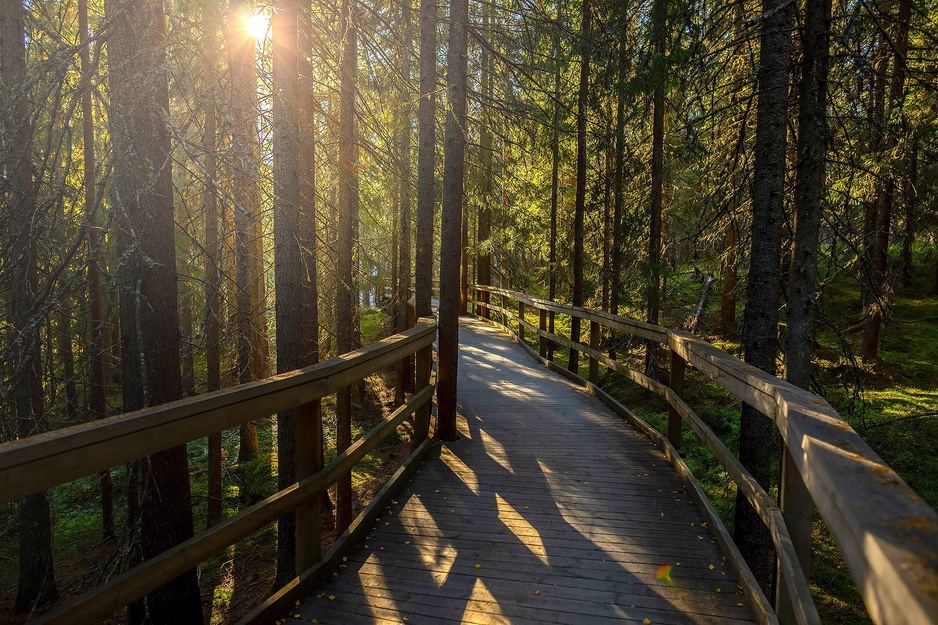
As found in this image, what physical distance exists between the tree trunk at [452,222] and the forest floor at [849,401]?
10.7 ft

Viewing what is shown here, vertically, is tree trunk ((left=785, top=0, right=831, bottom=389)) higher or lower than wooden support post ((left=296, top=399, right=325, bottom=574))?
higher

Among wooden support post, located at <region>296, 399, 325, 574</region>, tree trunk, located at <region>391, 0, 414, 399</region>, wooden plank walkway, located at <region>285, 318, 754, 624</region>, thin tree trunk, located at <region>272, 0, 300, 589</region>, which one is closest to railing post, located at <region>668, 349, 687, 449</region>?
wooden plank walkway, located at <region>285, 318, 754, 624</region>

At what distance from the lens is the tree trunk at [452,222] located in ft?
19.7

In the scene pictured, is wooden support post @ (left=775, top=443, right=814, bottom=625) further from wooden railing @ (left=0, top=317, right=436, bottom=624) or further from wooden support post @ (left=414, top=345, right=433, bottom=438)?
wooden support post @ (left=414, top=345, right=433, bottom=438)

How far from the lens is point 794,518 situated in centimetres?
222

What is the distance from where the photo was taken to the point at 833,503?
144cm

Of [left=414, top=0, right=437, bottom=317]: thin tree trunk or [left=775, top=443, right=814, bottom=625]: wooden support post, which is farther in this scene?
[left=414, top=0, right=437, bottom=317]: thin tree trunk

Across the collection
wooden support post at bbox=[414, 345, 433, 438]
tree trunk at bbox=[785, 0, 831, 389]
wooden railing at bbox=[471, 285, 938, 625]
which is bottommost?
wooden support post at bbox=[414, 345, 433, 438]

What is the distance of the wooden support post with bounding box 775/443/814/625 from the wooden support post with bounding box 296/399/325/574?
228cm

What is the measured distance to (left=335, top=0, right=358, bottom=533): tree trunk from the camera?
7.61m

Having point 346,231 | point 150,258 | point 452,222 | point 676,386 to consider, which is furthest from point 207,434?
point 346,231

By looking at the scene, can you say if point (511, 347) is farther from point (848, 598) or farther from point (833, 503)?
point (833, 503)

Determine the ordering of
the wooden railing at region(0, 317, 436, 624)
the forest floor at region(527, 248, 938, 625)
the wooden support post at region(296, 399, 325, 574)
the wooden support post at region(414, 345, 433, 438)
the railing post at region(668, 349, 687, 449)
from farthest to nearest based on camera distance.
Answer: the forest floor at region(527, 248, 938, 625) < the wooden support post at region(414, 345, 433, 438) < the railing post at region(668, 349, 687, 449) < the wooden support post at region(296, 399, 325, 574) < the wooden railing at region(0, 317, 436, 624)

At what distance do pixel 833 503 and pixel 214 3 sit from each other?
16.8 ft
